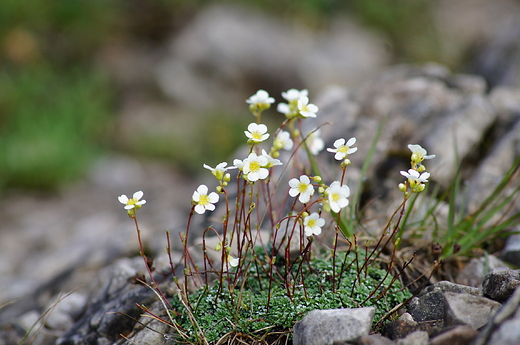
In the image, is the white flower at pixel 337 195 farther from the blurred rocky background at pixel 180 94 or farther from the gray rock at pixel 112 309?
the blurred rocky background at pixel 180 94

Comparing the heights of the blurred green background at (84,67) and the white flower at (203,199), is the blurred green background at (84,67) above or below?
above

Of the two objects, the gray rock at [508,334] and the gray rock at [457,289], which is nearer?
the gray rock at [508,334]

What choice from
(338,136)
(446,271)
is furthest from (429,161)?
(446,271)

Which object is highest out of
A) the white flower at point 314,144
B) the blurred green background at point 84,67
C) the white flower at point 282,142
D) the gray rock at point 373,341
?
the blurred green background at point 84,67

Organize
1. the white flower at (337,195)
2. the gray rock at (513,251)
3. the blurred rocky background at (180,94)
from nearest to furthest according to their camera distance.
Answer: the white flower at (337,195)
the gray rock at (513,251)
the blurred rocky background at (180,94)

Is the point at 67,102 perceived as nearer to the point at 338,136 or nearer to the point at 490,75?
the point at 338,136

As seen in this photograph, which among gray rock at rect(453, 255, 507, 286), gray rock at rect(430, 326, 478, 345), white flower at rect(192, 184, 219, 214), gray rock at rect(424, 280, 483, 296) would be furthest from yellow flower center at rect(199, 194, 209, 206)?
gray rock at rect(453, 255, 507, 286)

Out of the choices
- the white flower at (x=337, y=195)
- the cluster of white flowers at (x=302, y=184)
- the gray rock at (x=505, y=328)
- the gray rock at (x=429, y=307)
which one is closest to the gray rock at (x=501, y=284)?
the gray rock at (x=429, y=307)
